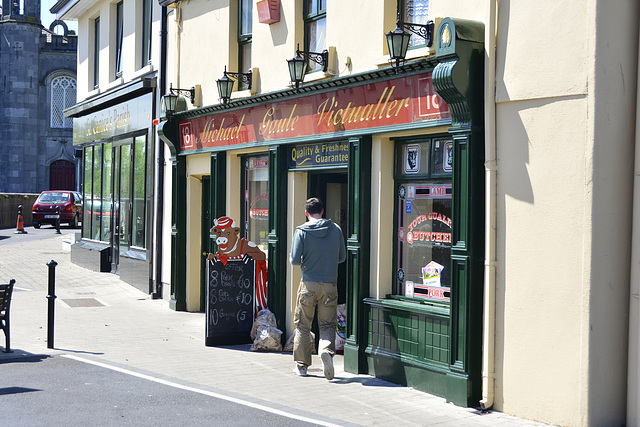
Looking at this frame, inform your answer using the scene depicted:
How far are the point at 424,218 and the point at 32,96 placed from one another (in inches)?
1649

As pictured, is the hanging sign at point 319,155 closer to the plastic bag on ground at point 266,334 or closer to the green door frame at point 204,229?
the plastic bag on ground at point 266,334

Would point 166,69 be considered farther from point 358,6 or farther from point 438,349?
point 438,349

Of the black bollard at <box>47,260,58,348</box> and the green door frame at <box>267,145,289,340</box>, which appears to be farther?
the green door frame at <box>267,145,289,340</box>

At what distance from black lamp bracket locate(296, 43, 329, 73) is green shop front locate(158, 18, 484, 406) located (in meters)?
0.32

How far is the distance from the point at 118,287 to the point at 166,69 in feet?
15.7

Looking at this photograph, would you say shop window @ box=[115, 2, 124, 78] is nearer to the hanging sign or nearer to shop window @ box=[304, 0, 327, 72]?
shop window @ box=[304, 0, 327, 72]

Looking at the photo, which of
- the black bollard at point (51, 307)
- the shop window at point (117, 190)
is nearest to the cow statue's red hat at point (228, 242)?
the black bollard at point (51, 307)

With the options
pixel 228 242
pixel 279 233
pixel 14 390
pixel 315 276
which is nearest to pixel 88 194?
pixel 228 242

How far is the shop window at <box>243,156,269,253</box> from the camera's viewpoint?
468 inches

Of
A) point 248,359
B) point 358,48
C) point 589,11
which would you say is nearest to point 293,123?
point 358,48

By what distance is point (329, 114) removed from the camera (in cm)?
970

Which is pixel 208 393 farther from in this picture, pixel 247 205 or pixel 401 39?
pixel 247 205

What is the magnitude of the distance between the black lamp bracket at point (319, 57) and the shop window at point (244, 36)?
6.89 feet

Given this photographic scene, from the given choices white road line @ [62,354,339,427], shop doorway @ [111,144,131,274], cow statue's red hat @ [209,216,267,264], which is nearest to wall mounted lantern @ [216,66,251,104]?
cow statue's red hat @ [209,216,267,264]
